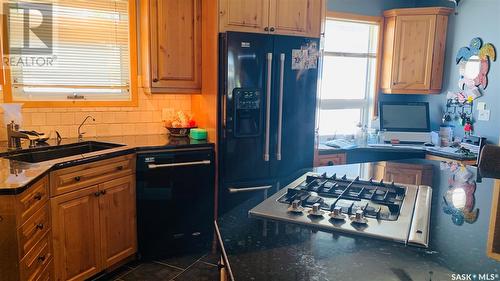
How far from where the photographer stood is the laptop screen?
4105 millimetres

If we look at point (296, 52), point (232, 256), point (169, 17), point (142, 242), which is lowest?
point (142, 242)

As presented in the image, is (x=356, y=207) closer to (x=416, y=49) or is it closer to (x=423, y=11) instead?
(x=416, y=49)

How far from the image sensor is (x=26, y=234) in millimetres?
1798

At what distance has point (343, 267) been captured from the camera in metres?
0.94

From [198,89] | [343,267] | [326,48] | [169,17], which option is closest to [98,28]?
[169,17]

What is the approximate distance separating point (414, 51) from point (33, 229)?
390cm

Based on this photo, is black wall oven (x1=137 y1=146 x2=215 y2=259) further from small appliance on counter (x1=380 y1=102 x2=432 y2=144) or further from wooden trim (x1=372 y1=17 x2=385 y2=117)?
wooden trim (x1=372 y1=17 x2=385 y2=117)

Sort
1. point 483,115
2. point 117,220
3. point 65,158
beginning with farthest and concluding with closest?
1. point 483,115
2. point 117,220
3. point 65,158

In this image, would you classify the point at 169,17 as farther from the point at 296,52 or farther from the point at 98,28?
the point at 296,52

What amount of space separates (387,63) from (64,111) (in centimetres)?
337

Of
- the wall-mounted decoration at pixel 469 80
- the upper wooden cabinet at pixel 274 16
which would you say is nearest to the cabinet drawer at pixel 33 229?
the upper wooden cabinet at pixel 274 16

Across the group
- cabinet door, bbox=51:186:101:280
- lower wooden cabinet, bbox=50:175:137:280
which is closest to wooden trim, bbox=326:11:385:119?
lower wooden cabinet, bbox=50:175:137:280

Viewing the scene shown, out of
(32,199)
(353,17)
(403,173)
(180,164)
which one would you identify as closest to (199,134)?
(180,164)

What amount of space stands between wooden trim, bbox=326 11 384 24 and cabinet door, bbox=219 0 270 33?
1317 millimetres
